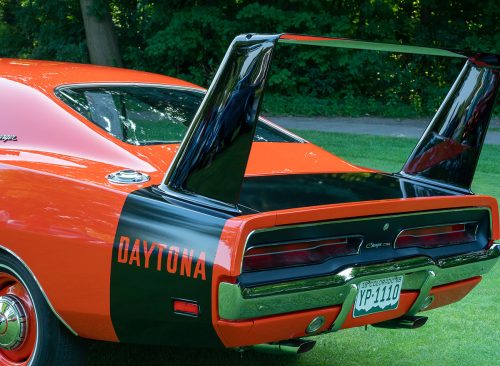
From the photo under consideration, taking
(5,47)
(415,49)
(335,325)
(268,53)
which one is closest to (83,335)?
(335,325)

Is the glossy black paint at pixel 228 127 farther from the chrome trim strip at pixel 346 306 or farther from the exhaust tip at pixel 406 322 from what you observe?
the exhaust tip at pixel 406 322

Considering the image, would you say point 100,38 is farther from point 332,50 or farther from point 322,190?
point 322,190

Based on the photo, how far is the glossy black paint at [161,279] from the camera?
3070 mm

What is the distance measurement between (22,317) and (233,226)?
1174 mm

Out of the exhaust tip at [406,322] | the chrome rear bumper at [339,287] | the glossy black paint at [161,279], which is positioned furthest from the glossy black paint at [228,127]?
the exhaust tip at [406,322]

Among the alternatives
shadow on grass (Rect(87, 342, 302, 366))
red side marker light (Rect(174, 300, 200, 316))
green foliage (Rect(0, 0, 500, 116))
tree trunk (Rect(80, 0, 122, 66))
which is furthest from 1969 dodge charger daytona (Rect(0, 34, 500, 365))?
tree trunk (Rect(80, 0, 122, 66))

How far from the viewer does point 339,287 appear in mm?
3248

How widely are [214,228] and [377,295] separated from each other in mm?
813

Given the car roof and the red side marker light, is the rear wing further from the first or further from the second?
the car roof

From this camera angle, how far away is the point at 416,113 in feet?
60.6

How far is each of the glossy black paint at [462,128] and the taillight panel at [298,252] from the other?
1000mm

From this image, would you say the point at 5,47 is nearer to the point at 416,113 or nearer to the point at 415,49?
the point at 416,113

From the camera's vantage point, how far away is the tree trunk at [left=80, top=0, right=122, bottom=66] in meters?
21.8

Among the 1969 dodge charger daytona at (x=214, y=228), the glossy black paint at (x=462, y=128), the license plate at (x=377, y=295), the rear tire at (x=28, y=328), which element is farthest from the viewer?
the glossy black paint at (x=462, y=128)
